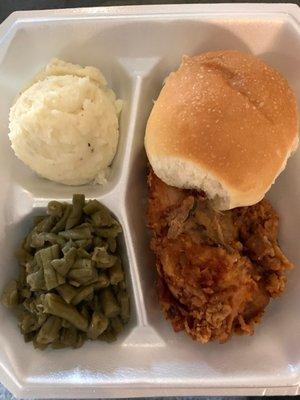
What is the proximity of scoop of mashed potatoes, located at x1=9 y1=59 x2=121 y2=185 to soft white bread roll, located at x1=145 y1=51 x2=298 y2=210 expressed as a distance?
0.28m

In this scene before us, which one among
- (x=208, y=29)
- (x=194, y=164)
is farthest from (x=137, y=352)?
(x=208, y=29)

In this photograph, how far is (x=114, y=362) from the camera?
1.80m

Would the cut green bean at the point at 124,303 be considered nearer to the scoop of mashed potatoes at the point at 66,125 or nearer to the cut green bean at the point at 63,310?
the cut green bean at the point at 63,310

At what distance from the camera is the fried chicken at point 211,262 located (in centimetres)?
172

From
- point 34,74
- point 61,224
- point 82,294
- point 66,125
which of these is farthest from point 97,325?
point 34,74

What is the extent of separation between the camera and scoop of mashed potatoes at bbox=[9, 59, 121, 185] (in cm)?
186

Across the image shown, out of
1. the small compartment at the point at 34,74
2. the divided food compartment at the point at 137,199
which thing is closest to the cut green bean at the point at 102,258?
the divided food compartment at the point at 137,199

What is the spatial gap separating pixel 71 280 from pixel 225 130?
788 mm

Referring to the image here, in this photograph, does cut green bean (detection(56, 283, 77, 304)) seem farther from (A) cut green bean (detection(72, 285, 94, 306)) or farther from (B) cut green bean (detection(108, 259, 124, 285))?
(B) cut green bean (detection(108, 259, 124, 285))

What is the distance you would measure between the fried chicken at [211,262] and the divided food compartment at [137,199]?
0.10 meters

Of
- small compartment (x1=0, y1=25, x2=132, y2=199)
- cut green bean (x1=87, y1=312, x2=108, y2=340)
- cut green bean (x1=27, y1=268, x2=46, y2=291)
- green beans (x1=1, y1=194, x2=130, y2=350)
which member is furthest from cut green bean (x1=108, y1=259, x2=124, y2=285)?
small compartment (x1=0, y1=25, x2=132, y2=199)

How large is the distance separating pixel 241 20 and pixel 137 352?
4.65ft

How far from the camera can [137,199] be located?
79.9 inches

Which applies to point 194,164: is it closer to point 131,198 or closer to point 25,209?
point 131,198
